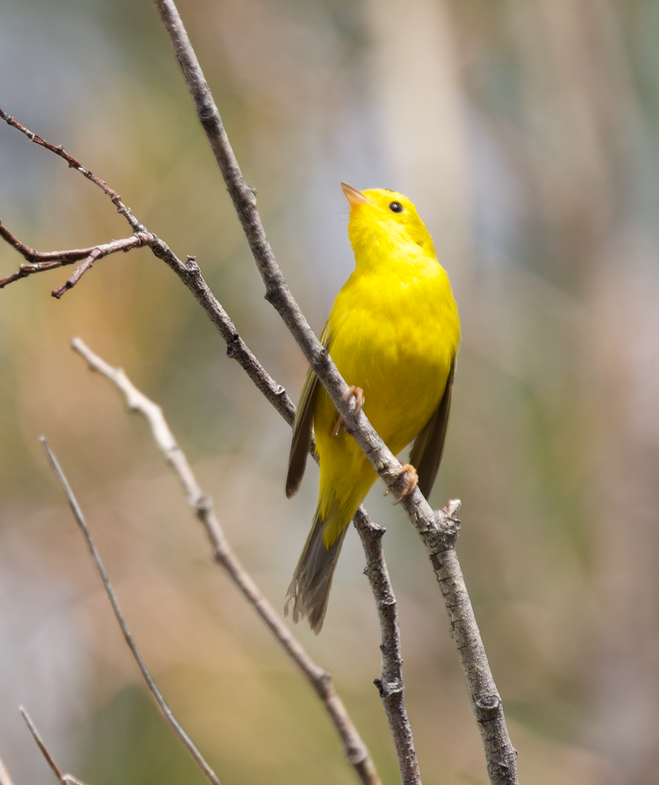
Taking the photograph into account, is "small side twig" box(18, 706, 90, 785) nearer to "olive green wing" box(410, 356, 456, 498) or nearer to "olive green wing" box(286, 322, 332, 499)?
"olive green wing" box(286, 322, 332, 499)

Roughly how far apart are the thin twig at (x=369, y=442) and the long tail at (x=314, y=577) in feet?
4.60

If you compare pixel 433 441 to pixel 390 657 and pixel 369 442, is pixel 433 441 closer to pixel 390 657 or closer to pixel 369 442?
pixel 369 442

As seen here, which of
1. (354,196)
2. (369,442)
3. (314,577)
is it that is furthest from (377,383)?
(354,196)

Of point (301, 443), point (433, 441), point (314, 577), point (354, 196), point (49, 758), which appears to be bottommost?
point (49, 758)

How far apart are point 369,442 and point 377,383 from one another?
3.99ft

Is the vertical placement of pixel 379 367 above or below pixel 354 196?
below

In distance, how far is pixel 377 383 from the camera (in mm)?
3422

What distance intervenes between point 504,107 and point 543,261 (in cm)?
233

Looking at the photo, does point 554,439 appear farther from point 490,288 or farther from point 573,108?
point 573,108

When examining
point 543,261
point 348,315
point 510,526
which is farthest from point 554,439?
point 348,315

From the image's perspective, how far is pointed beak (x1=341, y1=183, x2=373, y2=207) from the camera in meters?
4.26

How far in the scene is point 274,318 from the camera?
8297 millimetres

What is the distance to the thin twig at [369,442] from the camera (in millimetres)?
1572

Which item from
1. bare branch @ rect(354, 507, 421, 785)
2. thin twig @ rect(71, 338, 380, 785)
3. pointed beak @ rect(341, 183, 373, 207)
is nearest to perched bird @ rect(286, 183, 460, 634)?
pointed beak @ rect(341, 183, 373, 207)
